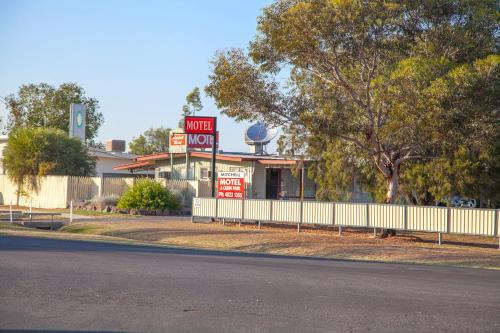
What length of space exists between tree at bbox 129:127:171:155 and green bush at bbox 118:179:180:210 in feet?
199

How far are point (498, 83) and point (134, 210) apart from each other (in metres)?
21.4

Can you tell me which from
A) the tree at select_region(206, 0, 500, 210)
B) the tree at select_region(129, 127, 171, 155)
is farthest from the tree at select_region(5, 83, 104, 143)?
the tree at select_region(206, 0, 500, 210)

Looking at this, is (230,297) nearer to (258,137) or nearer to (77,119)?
(258,137)

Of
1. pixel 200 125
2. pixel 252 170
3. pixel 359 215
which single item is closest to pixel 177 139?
pixel 252 170

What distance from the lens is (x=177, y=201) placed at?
4178 cm

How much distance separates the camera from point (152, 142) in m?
104

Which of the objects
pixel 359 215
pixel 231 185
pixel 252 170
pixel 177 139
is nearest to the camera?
pixel 359 215

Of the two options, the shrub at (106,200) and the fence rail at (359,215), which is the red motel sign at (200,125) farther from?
the shrub at (106,200)

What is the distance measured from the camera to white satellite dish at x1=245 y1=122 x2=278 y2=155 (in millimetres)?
48475

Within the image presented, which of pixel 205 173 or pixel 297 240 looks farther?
pixel 205 173

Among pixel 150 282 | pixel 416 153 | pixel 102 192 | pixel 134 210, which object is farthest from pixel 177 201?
pixel 150 282

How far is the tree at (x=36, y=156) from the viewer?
156 ft

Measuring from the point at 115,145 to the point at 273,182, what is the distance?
2997 centimetres

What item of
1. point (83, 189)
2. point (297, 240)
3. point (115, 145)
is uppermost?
point (115, 145)
